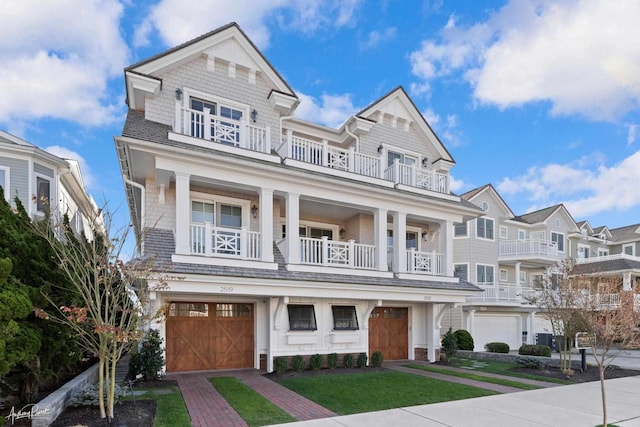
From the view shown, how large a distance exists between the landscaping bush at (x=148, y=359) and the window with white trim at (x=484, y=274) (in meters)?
20.3

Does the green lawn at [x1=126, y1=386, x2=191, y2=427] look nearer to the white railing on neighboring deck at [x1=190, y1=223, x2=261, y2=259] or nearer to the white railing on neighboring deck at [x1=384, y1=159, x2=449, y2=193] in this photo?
the white railing on neighboring deck at [x1=190, y1=223, x2=261, y2=259]

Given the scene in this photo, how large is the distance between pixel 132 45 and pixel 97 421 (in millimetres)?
15167

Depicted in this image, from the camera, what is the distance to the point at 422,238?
16.7 metres

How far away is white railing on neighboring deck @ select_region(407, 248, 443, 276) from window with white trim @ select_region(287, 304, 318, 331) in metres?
4.04

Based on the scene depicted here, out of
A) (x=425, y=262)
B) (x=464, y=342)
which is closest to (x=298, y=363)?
(x=425, y=262)

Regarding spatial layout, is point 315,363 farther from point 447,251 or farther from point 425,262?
point 447,251

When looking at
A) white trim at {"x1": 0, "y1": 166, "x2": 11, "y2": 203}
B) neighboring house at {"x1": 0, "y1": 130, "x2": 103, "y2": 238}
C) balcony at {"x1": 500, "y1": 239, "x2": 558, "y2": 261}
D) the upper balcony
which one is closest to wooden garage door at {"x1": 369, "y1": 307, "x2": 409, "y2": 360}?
neighboring house at {"x1": 0, "y1": 130, "x2": 103, "y2": 238}

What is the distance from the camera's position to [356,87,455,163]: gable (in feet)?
51.2

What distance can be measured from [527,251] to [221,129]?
2306cm

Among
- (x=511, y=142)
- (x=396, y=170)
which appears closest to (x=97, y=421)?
(x=396, y=170)

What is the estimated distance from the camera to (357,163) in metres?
14.1

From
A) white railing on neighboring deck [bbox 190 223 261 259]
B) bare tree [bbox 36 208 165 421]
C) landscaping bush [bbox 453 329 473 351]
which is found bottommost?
landscaping bush [bbox 453 329 473 351]

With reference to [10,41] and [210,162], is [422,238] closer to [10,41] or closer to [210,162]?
[210,162]

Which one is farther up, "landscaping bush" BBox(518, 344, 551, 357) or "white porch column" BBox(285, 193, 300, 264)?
"white porch column" BBox(285, 193, 300, 264)
